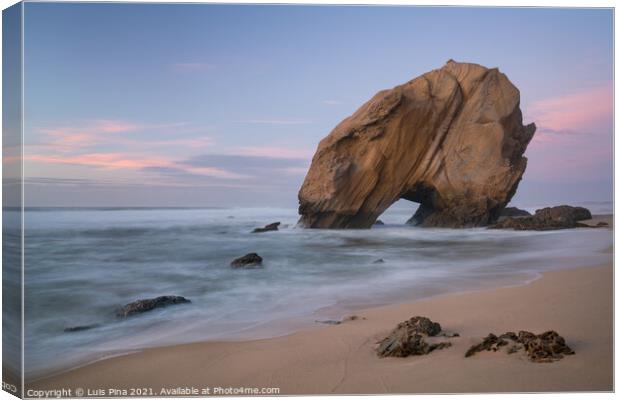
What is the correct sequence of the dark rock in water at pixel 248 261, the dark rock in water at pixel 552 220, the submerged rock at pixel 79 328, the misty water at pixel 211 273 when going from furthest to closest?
the dark rock in water at pixel 552 220
the dark rock in water at pixel 248 261
the submerged rock at pixel 79 328
the misty water at pixel 211 273

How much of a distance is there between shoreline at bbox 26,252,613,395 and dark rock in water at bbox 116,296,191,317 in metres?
0.81

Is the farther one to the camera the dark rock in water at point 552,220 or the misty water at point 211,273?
the dark rock in water at point 552,220

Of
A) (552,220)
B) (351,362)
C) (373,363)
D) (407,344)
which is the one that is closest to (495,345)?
(407,344)

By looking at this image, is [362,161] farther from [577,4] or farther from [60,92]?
[60,92]

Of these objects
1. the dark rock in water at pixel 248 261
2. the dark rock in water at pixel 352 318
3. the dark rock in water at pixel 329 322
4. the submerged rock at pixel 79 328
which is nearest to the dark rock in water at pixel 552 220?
the dark rock in water at pixel 352 318

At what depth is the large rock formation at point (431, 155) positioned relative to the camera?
12.6m

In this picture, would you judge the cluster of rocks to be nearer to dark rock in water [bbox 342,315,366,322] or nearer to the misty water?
dark rock in water [bbox 342,315,366,322]

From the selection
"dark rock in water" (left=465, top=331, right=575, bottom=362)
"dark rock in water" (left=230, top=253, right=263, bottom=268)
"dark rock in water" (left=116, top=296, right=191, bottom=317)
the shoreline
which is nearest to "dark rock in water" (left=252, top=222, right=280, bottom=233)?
"dark rock in water" (left=230, top=253, right=263, bottom=268)

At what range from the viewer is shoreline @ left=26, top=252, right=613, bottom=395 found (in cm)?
516

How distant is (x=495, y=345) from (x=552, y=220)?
241 inches

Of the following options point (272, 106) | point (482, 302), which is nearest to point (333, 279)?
point (482, 302)

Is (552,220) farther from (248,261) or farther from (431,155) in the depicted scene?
(248,261)

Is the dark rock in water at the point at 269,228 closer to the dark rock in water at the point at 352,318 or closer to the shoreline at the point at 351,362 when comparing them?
the dark rock in water at the point at 352,318

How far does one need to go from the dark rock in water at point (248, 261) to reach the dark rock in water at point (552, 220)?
449 cm
